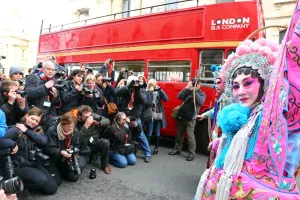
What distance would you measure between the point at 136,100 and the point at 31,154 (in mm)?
2345

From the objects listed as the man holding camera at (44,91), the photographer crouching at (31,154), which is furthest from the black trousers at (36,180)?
the man holding camera at (44,91)

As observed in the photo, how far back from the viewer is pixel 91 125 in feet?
14.1

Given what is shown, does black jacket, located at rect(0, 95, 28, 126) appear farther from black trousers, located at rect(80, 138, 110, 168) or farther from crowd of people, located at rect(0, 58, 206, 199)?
black trousers, located at rect(80, 138, 110, 168)

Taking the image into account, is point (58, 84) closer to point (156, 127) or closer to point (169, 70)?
point (156, 127)

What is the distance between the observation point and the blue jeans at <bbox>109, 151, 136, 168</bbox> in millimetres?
4555

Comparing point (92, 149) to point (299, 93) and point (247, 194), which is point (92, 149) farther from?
point (299, 93)

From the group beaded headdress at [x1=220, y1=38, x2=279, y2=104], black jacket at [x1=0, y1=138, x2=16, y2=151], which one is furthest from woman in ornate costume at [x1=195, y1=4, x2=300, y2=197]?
black jacket at [x1=0, y1=138, x2=16, y2=151]

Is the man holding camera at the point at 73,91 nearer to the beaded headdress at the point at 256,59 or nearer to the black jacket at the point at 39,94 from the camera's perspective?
the black jacket at the point at 39,94

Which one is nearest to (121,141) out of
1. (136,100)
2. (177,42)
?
(136,100)

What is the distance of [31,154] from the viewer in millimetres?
3270

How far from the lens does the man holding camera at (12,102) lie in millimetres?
3334

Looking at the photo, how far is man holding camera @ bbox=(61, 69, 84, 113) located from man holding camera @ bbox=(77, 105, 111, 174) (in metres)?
0.27

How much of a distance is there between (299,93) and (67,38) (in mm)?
8633

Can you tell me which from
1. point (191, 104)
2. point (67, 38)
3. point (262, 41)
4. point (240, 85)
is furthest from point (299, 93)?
point (67, 38)
